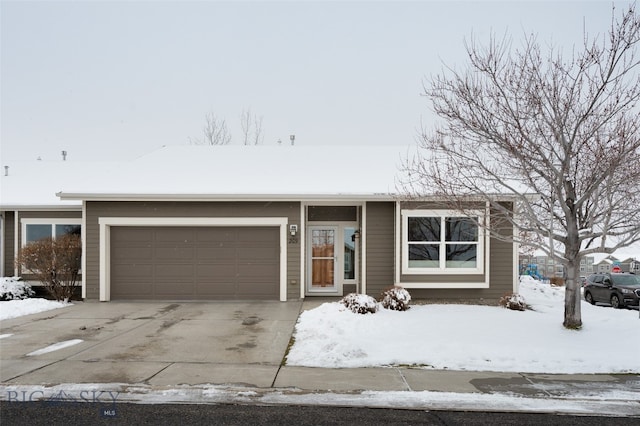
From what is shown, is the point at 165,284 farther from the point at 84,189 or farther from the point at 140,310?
the point at 84,189

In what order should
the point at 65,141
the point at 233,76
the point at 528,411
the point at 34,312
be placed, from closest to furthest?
the point at 528,411 → the point at 34,312 → the point at 65,141 → the point at 233,76

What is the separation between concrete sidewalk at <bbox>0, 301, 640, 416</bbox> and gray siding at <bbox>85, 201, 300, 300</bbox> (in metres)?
2.83

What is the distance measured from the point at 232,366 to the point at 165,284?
6822 mm

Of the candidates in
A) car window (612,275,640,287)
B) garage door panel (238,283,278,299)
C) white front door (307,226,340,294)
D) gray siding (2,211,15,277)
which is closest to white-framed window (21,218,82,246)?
gray siding (2,211,15,277)

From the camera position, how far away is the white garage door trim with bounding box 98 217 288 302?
1226cm

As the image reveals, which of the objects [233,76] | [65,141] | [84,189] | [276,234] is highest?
[233,76]

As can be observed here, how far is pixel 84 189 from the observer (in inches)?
487

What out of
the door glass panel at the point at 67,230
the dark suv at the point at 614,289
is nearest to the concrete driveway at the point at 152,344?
the door glass panel at the point at 67,230

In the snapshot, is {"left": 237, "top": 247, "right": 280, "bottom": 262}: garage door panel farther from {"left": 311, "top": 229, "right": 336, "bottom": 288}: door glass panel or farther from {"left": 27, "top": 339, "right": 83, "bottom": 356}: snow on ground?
{"left": 27, "top": 339, "right": 83, "bottom": 356}: snow on ground

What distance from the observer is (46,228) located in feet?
44.5

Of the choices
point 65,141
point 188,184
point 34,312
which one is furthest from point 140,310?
point 65,141

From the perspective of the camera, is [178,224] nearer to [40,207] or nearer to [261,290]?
[261,290]

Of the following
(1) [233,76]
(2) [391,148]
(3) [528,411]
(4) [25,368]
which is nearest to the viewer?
(3) [528,411]

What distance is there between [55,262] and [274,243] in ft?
20.1
